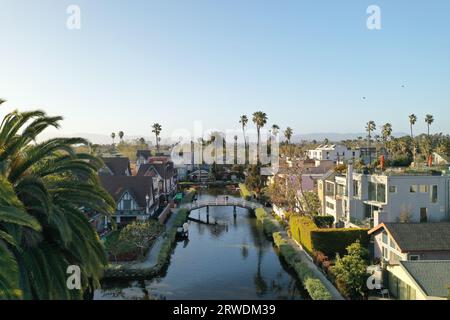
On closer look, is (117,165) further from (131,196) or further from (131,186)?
(131,196)

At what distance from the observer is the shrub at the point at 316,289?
26264 mm

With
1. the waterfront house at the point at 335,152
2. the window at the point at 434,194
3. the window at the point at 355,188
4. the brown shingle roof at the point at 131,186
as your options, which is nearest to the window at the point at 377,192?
the window at the point at 355,188

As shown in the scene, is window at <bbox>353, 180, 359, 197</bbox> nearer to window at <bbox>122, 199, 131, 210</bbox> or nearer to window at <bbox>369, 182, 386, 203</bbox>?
window at <bbox>369, 182, 386, 203</bbox>

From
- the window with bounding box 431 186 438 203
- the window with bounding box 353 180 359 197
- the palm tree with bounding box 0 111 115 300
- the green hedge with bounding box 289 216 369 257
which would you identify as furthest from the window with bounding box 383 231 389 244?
the palm tree with bounding box 0 111 115 300

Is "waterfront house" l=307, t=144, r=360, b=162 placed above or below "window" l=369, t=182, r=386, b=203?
above

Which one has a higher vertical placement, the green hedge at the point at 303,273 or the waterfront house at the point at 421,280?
the waterfront house at the point at 421,280

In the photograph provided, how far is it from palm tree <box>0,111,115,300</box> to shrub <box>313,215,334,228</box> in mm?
34859

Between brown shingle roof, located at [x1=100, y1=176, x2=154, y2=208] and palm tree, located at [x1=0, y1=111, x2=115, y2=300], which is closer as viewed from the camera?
palm tree, located at [x1=0, y1=111, x2=115, y2=300]

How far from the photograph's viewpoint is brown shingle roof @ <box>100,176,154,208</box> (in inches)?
1966

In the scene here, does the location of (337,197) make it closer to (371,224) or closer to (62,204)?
(371,224)

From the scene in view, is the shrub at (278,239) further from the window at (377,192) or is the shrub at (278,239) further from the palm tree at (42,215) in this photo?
the palm tree at (42,215)

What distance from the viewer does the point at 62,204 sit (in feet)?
35.7

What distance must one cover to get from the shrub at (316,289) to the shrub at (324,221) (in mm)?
15494
